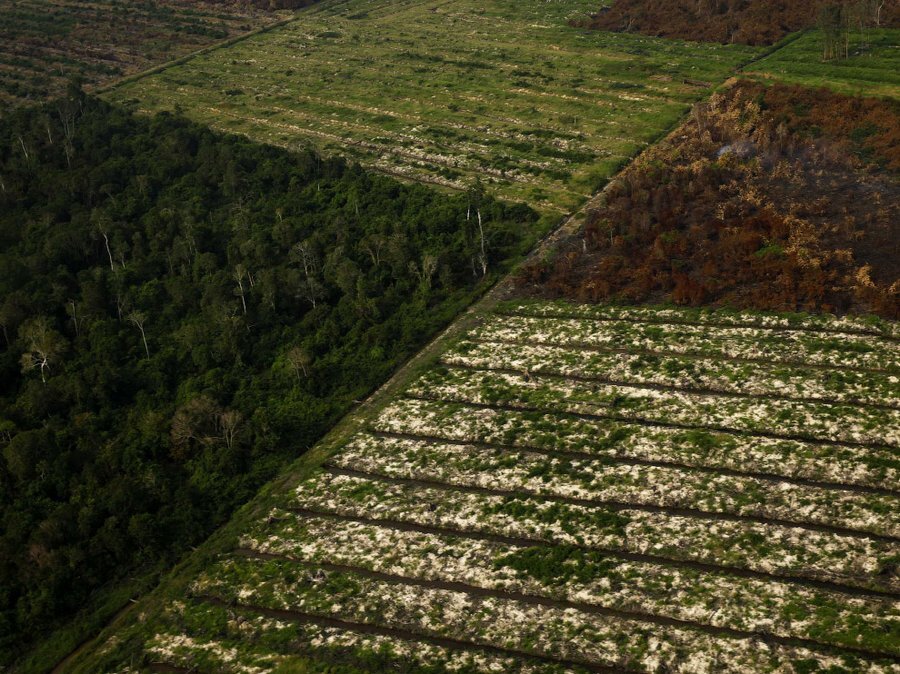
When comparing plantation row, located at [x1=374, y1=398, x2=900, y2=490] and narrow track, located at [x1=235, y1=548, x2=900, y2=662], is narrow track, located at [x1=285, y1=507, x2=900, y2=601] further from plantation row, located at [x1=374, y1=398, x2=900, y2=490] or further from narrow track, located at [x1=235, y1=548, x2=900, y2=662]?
plantation row, located at [x1=374, y1=398, x2=900, y2=490]

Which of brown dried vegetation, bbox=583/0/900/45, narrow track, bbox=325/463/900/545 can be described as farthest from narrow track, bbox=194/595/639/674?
brown dried vegetation, bbox=583/0/900/45

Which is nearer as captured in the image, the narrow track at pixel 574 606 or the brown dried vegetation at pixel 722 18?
the narrow track at pixel 574 606

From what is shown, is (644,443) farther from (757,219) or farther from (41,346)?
(41,346)

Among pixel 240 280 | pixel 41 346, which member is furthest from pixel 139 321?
pixel 240 280

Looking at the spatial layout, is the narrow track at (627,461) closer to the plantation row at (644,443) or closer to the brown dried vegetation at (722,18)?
the plantation row at (644,443)

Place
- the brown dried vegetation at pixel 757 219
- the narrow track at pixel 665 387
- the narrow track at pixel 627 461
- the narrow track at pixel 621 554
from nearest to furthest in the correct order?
the narrow track at pixel 621 554
the narrow track at pixel 627 461
the narrow track at pixel 665 387
the brown dried vegetation at pixel 757 219

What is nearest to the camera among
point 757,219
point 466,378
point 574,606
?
point 574,606

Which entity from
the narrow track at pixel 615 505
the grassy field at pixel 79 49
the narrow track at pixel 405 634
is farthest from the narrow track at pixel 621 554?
the grassy field at pixel 79 49
